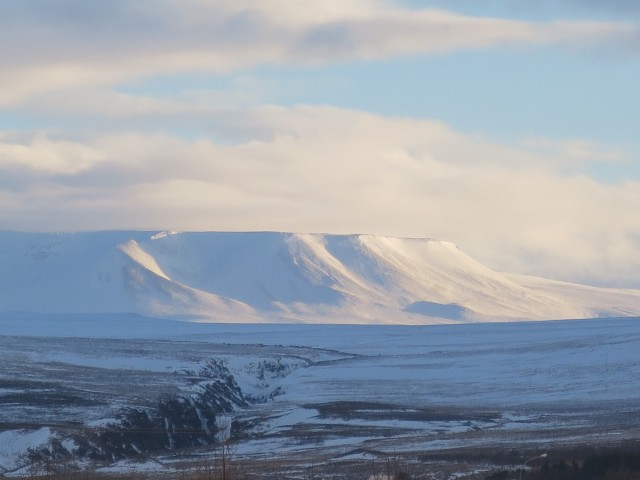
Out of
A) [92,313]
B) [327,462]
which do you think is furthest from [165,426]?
[92,313]

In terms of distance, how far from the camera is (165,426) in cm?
4319

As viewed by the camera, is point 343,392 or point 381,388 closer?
point 343,392

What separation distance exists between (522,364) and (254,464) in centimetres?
4084

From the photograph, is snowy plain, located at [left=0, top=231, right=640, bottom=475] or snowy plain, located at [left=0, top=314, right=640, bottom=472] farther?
snowy plain, located at [left=0, top=314, right=640, bottom=472]

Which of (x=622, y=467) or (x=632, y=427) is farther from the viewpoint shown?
(x=632, y=427)

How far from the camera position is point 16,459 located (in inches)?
1367

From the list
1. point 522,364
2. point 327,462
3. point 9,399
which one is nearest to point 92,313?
point 522,364

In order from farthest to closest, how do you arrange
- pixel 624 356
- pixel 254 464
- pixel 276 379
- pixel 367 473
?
1. pixel 624 356
2. pixel 276 379
3. pixel 254 464
4. pixel 367 473

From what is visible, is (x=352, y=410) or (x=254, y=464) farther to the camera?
(x=352, y=410)

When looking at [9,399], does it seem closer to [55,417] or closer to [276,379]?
[55,417]

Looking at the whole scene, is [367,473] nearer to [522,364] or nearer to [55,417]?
[55,417]

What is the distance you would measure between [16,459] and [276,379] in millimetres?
29783

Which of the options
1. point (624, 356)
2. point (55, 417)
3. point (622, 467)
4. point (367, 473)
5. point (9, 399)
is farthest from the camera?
point (624, 356)

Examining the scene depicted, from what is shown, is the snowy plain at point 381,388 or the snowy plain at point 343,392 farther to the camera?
the snowy plain at point 381,388
